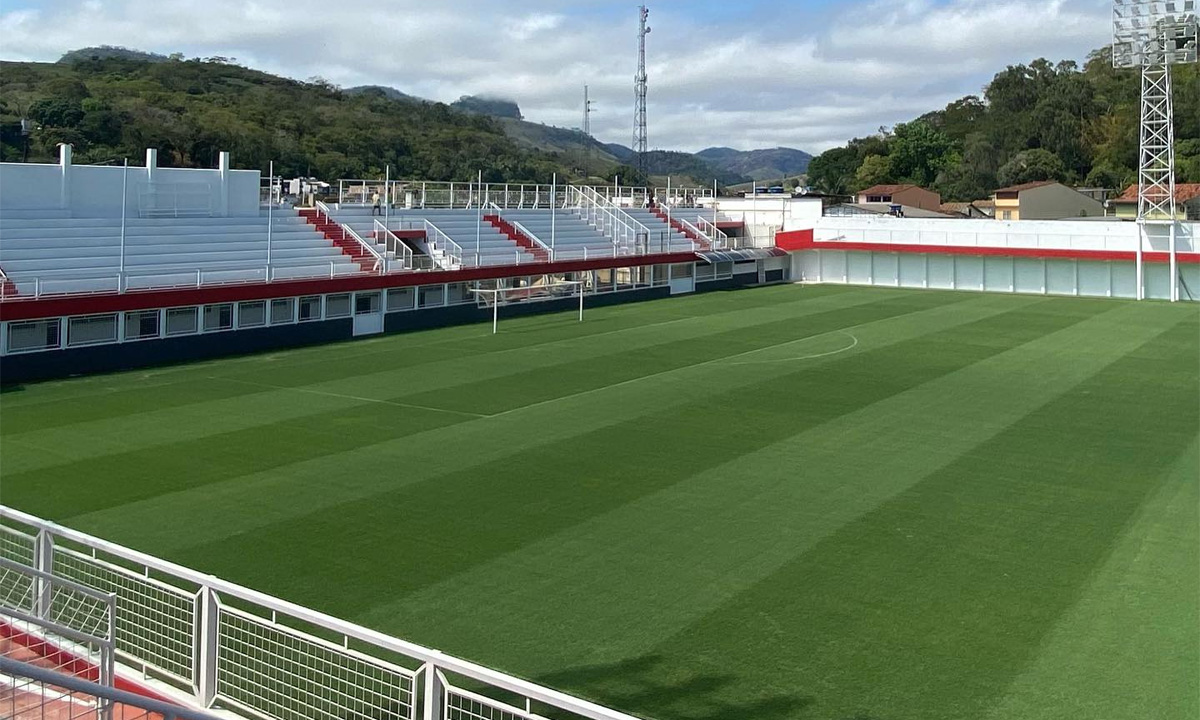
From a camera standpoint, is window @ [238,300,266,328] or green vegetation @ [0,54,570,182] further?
green vegetation @ [0,54,570,182]

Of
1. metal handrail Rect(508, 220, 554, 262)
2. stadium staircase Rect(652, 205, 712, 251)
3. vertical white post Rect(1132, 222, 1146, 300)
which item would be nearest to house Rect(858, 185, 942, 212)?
stadium staircase Rect(652, 205, 712, 251)

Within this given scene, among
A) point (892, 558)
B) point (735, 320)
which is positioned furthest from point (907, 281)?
point (892, 558)

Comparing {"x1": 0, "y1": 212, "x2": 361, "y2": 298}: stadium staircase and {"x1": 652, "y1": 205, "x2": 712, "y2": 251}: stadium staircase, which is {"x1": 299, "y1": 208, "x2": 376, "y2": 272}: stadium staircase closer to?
{"x1": 0, "y1": 212, "x2": 361, "y2": 298}: stadium staircase

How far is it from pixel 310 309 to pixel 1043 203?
54541 millimetres

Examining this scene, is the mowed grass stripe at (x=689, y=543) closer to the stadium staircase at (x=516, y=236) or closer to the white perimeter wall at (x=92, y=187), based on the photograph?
the white perimeter wall at (x=92, y=187)

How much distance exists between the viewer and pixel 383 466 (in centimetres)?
1666

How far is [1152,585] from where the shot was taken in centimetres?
1178

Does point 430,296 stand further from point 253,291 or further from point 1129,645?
point 1129,645

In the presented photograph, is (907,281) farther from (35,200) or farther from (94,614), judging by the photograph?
(94,614)

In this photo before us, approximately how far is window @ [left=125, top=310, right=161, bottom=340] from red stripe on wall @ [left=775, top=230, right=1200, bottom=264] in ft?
107

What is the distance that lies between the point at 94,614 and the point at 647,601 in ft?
17.0

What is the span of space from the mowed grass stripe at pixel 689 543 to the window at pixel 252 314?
51.1 feet

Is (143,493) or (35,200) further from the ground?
(35,200)

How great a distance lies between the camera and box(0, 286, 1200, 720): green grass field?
385 inches
